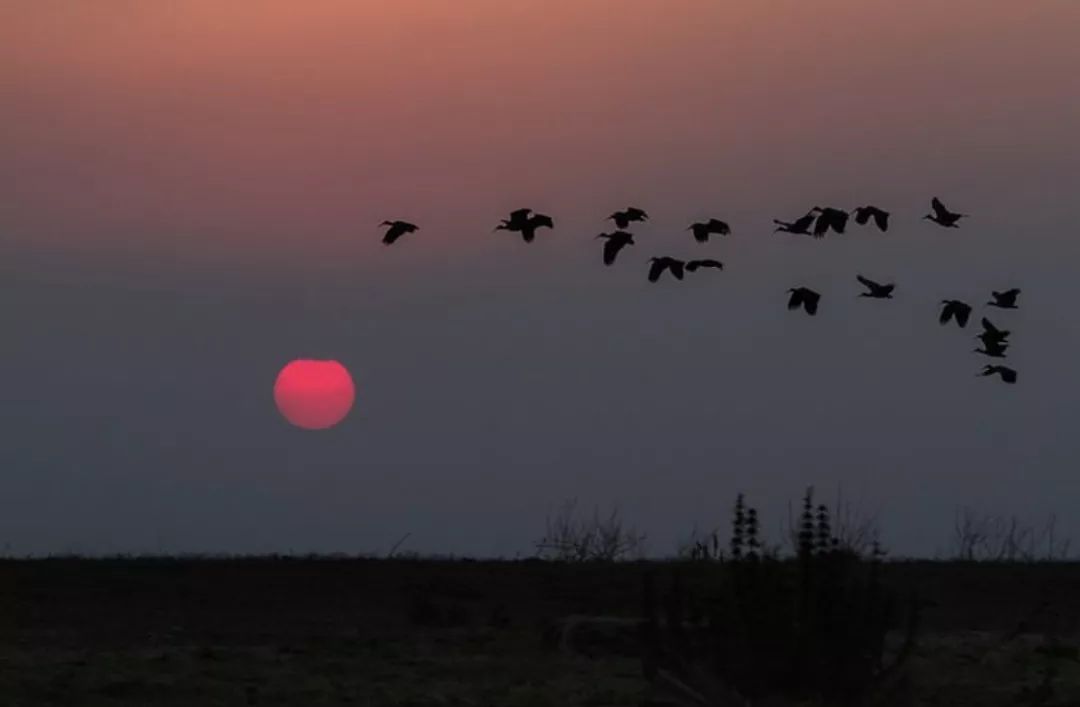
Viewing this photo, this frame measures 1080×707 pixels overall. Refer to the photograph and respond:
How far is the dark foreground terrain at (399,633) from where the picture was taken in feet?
44.7

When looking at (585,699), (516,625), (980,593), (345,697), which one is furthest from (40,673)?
(980,593)

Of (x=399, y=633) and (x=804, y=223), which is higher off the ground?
(x=804, y=223)

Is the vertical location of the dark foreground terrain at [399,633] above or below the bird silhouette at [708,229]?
below

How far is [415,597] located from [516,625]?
1338mm

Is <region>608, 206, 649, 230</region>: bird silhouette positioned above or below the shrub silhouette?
above

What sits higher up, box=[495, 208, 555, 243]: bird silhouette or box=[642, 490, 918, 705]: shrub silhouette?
box=[495, 208, 555, 243]: bird silhouette

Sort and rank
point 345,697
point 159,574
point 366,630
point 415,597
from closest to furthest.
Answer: point 345,697 → point 366,630 → point 415,597 → point 159,574

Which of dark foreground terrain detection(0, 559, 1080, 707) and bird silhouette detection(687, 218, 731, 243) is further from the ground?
bird silhouette detection(687, 218, 731, 243)

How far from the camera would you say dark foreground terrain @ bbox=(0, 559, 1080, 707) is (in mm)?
13633

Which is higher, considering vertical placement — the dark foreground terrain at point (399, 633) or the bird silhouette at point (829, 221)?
the bird silhouette at point (829, 221)

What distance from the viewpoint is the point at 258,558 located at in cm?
2230

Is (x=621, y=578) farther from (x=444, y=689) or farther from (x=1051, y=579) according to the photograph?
(x=444, y=689)

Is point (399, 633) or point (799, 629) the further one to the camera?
point (399, 633)

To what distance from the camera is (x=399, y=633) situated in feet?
57.5
